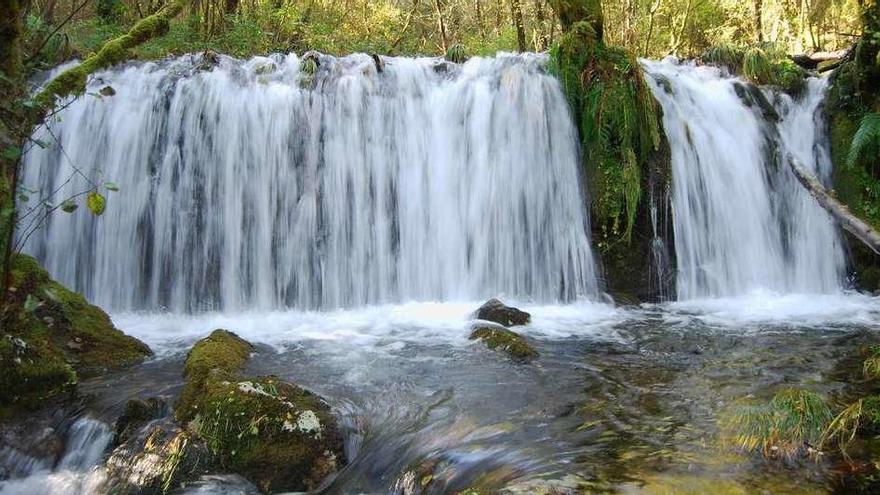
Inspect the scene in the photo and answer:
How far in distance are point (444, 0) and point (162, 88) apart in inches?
544

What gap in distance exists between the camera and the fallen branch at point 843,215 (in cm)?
446

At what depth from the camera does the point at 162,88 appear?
9.47 m

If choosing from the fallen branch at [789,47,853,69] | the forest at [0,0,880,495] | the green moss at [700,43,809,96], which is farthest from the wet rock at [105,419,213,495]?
the fallen branch at [789,47,853,69]

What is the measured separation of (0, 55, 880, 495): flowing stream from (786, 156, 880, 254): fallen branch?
5.32ft

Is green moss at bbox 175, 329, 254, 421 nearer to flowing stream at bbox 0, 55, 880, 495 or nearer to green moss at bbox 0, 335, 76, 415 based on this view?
flowing stream at bbox 0, 55, 880, 495

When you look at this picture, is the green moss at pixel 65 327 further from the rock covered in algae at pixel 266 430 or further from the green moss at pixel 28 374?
the rock covered in algae at pixel 266 430

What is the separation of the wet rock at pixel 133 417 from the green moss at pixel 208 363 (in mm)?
193

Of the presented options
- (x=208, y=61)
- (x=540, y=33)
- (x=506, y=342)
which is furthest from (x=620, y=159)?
(x=540, y=33)

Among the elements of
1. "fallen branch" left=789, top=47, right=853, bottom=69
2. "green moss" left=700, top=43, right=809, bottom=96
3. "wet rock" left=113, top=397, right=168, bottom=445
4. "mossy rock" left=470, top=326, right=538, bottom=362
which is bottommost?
"wet rock" left=113, top=397, right=168, bottom=445

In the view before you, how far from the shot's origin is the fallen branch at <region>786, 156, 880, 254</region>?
4.46m

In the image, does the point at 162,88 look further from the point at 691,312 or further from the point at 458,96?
the point at 691,312

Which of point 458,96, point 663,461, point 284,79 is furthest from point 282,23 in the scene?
Result: point 663,461

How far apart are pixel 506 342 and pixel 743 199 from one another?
5.36 metres

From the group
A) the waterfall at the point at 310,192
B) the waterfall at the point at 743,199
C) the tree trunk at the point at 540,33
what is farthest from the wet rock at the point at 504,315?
the tree trunk at the point at 540,33
